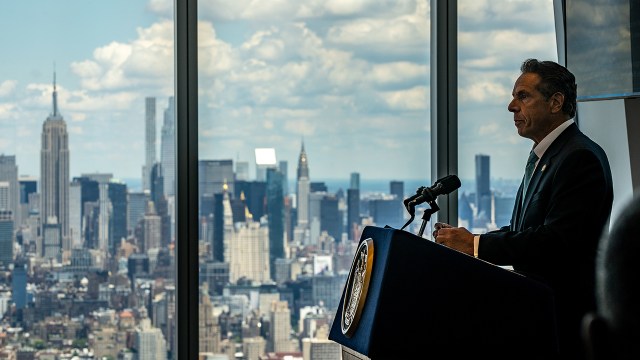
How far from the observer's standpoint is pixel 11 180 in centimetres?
344

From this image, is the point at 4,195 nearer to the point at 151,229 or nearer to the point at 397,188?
the point at 151,229

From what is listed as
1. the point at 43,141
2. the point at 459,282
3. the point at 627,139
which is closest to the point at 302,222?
the point at 43,141

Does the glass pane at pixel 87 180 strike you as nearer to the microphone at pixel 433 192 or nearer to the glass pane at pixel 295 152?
the glass pane at pixel 295 152

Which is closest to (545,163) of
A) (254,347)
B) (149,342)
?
(254,347)

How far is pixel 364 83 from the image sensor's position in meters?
3.74

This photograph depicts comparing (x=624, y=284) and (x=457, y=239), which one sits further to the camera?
(x=457, y=239)

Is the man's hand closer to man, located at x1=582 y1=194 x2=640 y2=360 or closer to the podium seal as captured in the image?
the podium seal

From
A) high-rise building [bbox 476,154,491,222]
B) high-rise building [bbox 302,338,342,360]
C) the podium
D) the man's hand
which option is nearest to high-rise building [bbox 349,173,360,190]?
high-rise building [bbox 476,154,491,222]

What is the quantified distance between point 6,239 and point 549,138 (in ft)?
7.27

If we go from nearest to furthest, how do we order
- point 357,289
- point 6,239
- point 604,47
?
point 357,289, point 604,47, point 6,239

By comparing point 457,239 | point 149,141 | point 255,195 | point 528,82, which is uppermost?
point 528,82

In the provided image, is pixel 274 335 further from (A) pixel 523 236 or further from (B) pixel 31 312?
(A) pixel 523 236

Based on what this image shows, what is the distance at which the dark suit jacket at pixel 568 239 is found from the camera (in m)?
2.40

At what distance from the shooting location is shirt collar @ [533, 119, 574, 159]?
260 centimetres
